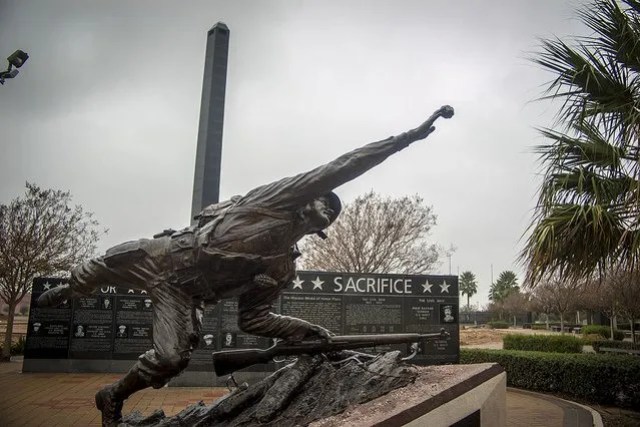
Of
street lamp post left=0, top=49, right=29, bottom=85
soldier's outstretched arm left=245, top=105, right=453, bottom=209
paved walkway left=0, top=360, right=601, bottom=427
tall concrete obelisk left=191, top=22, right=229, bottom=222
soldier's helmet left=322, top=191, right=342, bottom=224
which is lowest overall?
paved walkway left=0, top=360, right=601, bottom=427

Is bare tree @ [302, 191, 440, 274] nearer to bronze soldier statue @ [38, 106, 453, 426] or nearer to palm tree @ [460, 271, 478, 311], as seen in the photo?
bronze soldier statue @ [38, 106, 453, 426]

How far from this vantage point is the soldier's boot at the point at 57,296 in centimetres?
407

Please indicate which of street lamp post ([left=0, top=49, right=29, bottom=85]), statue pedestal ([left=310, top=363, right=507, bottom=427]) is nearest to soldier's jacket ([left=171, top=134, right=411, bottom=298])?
statue pedestal ([left=310, top=363, right=507, bottom=427])

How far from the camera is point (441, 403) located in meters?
3.42

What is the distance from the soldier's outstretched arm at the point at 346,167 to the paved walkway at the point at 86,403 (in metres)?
5.15

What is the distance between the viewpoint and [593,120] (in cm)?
726

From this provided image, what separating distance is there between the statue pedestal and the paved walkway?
3580 millimetres

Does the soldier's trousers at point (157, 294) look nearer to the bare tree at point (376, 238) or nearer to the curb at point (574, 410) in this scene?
the curb at point (574, 410)

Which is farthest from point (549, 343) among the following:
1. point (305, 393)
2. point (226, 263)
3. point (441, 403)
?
point (226, 263)

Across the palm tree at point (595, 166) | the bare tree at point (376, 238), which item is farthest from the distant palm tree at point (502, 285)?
the palm tree at point (595, 166)

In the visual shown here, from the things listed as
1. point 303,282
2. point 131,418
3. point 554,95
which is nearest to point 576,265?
point 554,95

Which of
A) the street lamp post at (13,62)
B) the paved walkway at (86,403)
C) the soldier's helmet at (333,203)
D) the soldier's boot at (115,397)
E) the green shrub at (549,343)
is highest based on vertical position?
the street lamp post at (13,62)

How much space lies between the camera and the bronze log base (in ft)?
11.4

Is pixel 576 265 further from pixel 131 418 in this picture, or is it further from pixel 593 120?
pixel 131 418
